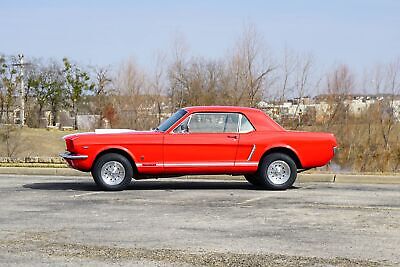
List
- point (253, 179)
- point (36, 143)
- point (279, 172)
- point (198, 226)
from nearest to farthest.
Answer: point (198, 226) < point (279, 172) < point (253, 179) < point (36, 143)

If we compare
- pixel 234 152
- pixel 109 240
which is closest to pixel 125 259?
pixel 109 240

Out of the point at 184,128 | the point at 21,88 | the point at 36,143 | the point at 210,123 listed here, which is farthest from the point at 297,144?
the point at 21,88

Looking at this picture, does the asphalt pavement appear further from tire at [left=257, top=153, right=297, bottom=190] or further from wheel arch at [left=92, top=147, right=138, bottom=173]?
wheel arch at [left=92, top=147, right=138, bottom=173]

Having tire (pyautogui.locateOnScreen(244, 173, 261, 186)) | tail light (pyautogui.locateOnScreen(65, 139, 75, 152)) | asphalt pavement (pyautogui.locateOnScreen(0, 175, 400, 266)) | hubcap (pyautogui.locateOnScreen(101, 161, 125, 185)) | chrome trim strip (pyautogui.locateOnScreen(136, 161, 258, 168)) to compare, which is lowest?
asphalt pavement (pyautogui.locateOnScreen(0, 175, 400, 266))

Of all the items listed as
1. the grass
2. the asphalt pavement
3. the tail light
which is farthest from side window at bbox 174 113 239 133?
the grass

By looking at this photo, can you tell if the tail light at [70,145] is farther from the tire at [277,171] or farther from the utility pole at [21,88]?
the utility pole at [21,88]

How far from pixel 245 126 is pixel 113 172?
Answer: 2637 millimetres

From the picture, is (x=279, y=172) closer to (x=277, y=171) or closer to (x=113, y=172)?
(x=277, y=171)

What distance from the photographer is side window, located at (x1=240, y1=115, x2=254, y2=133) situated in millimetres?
12086

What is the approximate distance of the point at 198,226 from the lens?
807 centimetres

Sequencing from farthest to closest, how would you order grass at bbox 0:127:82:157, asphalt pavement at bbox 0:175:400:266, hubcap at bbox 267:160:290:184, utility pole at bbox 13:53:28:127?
utility pole at bbox 13:53:28:127
grass at bbox 0:127:82:157
hubcap at bbox 267:160:290:184
asphalt pavement at bbox 0:175:400:266

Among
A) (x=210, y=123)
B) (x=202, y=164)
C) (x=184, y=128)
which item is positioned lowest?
(x=202, y=164)

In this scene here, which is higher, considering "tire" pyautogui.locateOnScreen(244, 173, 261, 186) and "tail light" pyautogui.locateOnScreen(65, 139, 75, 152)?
"tail light" pyautogui.locateOnScreen(65, 139, 75, 152)

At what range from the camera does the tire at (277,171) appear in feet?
39.4
